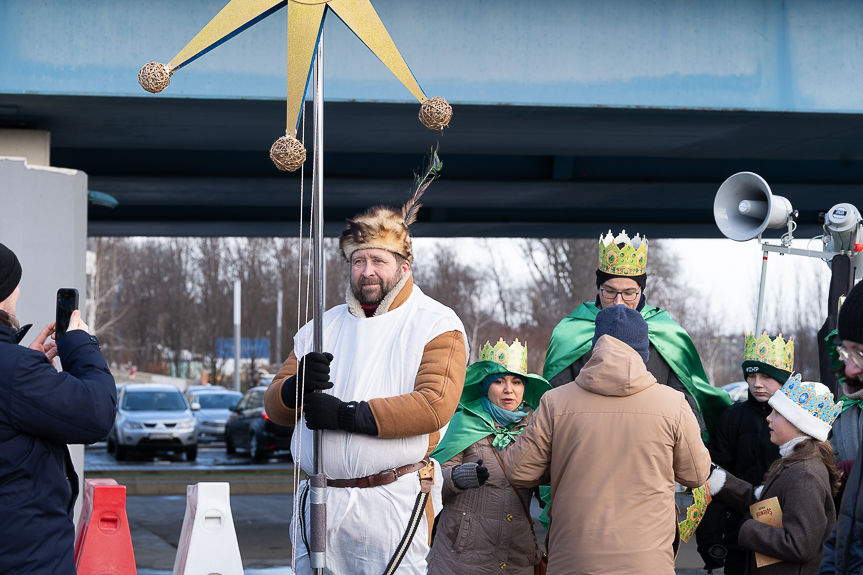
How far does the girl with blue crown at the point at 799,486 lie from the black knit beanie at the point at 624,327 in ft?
2.95

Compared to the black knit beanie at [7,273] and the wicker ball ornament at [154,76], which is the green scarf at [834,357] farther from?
the black knit beanie at [7,273]

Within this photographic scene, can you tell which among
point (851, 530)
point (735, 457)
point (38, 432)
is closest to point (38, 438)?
point (38, 432)

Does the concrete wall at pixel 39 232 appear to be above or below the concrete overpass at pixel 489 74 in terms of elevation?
below

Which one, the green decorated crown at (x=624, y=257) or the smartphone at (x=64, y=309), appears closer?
the smartphone at (x=64, y=309)

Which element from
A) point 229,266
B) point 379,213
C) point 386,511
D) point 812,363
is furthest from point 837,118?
point 229,266

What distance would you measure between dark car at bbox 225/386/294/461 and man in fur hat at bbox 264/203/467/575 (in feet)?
42.9

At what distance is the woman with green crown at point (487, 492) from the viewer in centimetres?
456

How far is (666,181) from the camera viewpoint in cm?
1082

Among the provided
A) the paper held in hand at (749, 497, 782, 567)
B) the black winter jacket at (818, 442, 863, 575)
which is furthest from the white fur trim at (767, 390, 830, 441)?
the black winter jacket at (818, 442, 863, 575)

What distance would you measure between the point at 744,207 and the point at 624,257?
68.1 inches

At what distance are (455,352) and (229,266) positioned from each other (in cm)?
4243

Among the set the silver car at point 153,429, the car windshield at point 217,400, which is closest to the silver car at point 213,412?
the car windshield at point 217,400

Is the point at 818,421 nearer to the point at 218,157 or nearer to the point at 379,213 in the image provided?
the point at 379,213

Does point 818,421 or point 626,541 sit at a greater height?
point 818,421
